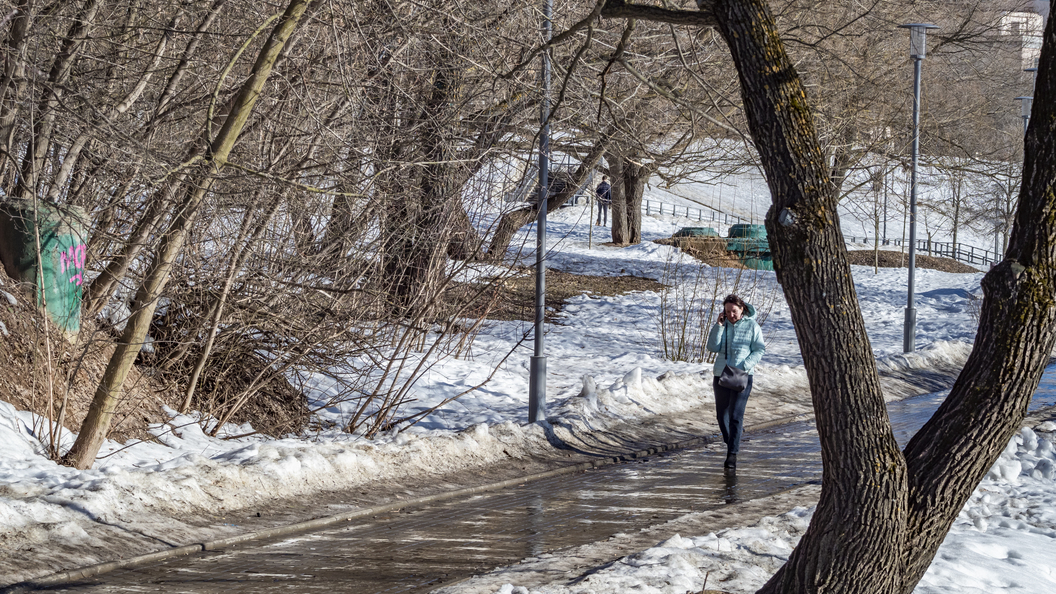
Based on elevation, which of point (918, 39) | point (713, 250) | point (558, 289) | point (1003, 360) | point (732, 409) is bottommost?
point (732, 409)

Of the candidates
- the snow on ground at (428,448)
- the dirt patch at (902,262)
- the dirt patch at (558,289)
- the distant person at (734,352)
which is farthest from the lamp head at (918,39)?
the dirt patch at (902,262)

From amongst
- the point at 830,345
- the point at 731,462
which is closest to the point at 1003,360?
the point at 830,345

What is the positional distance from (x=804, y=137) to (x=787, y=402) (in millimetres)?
10308

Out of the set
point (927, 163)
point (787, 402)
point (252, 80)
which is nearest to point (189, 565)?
point (252, 80)

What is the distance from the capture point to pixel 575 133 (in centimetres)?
1598

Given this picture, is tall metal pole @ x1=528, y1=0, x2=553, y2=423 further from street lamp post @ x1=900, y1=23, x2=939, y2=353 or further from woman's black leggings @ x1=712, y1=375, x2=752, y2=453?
street lamp post @ x1=900, y1=23, x2=939, y2=353

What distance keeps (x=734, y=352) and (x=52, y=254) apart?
624cm

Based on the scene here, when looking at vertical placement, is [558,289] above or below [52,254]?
below

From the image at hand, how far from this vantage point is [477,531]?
723 centimetres

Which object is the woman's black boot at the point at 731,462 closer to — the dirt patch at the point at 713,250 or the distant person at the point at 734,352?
the distant person at the point at 734,352

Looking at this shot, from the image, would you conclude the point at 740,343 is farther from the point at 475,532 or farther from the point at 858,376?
the point at 858,376

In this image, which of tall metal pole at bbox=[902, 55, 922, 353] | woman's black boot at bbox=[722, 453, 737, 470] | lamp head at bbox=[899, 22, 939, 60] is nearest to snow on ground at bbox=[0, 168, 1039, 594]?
tall metal pole at bbox=[902, 55, 922, 353]

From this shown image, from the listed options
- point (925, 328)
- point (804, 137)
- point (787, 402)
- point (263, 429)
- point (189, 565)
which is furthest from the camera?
point (925, 328)

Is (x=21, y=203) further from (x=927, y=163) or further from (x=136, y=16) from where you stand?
(x=927, y=163)
